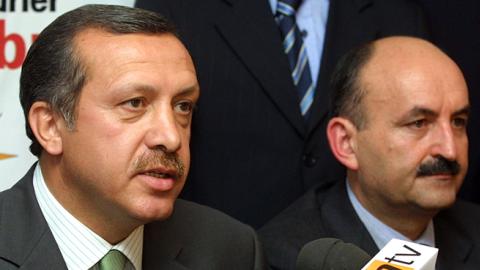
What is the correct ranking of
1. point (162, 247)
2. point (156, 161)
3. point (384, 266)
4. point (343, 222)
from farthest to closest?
point (343, 222)
point (162, 247)
point (156, 161)
point (384, 266)

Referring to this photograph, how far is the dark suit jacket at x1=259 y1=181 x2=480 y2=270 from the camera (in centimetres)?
271

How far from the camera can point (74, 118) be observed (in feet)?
6.72

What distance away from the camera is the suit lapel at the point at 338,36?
2.96m

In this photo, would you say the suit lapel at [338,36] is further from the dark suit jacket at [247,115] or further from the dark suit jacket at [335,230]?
the dark suit jacket at [335,230]

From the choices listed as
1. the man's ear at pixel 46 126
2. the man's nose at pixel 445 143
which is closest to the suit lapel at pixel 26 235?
the man's ear at pixel 46 126

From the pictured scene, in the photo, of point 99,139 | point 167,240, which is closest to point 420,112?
point 167,240

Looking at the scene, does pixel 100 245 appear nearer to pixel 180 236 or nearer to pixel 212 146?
pixel 180 236

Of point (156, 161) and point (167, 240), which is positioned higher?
point (156, 161)

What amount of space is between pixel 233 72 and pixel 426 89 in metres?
0.64

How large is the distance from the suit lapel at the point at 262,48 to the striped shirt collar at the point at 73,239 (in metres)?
0.95

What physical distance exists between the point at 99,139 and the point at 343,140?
1070mm

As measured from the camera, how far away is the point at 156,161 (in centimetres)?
199

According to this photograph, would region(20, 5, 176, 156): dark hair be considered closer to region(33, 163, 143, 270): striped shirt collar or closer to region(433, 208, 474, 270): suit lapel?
region(33, 163, 143, 270): striped shirt collar

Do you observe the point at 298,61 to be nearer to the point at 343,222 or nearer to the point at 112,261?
the point at 343,222
